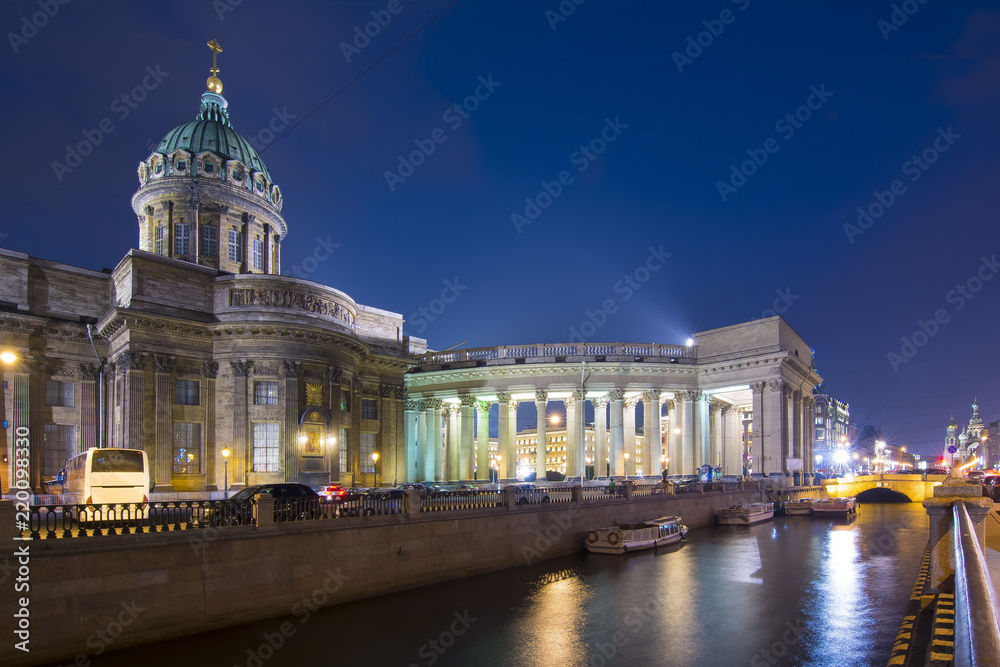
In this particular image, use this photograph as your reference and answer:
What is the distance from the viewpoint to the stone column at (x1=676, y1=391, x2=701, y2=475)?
2363 inches

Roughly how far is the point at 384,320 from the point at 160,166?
70.3 ft

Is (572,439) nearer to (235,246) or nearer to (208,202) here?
(235,246)

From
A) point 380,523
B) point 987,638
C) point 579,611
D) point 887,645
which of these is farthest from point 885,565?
point 987,638

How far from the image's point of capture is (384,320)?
5681 centimetres

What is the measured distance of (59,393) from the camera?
40125 mm

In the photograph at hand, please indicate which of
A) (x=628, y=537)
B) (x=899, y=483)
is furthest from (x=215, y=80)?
(x=899, y=483)

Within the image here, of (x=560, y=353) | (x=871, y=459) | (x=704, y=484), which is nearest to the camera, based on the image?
(x=704, y=484)

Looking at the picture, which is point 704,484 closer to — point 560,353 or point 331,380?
point 560,353

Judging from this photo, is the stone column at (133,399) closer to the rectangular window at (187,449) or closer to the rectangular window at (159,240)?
the rectangular window at (187,449)

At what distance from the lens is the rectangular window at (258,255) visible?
55.6 m

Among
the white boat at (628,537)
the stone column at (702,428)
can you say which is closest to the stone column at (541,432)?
the stone column at (702,428)

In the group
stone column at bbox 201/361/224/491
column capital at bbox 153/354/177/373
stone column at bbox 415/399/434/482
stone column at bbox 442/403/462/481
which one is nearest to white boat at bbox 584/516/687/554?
stone column at bbox 201/361/224/491

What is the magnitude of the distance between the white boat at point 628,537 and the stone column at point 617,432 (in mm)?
19932

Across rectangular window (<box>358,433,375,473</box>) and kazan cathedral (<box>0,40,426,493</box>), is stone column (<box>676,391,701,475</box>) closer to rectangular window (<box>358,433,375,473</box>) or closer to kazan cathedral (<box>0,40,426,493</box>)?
rectangular window (<box>358,433,375,473</box>)
